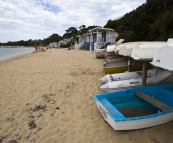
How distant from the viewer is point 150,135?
3033 millimetres

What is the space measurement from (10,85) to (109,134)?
18.7ft

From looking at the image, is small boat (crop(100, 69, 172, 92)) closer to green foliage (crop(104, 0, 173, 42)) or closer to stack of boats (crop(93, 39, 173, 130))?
stack of boats (crop(93, 39, 173, 130))

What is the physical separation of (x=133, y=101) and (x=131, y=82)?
1.17 m

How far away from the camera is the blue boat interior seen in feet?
11.9

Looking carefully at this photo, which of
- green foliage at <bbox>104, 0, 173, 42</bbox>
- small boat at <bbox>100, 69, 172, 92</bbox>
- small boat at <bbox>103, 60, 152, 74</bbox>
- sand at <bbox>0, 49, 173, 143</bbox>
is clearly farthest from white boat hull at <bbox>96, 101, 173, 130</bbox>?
green foliage at <bbox>104, 0, 173, 42</bbox>

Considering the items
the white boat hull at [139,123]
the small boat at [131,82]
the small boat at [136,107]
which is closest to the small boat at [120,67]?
the small boat at [131,82]

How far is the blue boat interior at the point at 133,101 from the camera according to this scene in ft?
11.9

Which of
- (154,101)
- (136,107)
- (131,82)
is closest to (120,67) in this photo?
(131,82)

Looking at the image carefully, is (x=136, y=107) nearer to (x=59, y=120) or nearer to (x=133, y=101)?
(x=133, y=101)

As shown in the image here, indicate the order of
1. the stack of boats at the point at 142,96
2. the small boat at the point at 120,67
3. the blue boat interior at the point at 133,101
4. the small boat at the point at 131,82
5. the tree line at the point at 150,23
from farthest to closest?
the tree line at the point at 150,23, the small boat at the point at 120,67, the small boat at the point at 131,82, the blue boat interior at the point at 133,101, the stack of boats at the point at 142,96

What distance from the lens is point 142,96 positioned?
162 inches

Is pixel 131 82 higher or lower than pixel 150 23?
lower

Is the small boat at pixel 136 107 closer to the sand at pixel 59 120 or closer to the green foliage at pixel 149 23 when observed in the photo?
the sand at pixel 59 120

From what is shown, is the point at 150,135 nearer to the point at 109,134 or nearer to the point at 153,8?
the point at 109,134
